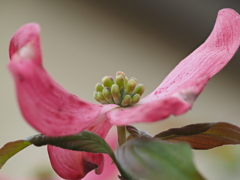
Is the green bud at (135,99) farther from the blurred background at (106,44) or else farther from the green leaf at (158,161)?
the blurred background at (106,44)

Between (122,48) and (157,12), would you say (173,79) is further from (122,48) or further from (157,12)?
(122,48)

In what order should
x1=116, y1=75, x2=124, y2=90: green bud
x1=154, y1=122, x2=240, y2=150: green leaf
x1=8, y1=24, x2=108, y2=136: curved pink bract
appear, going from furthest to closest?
x1=116, y1=75, x2=124, y2=90: green bud
x1=154, y1=122, x2=240, y2=150: green leaf
x1=8, y1=24, x2=108, y2=136: curved pink bract

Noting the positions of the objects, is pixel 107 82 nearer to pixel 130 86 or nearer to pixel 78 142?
pixel 130 86

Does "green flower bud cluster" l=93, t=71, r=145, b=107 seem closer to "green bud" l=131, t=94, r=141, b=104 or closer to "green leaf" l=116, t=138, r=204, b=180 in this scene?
"green bud" l=131, t=94, r=141, b=104

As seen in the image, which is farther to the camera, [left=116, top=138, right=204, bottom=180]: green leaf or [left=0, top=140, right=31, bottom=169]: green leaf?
[left=0, top=140, right=31, bottom=169]: green leaf

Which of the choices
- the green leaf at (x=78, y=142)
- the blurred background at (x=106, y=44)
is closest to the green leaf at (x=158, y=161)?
the green leaf at (x=78, y=142)

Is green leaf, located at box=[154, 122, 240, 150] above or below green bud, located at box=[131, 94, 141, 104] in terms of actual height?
below

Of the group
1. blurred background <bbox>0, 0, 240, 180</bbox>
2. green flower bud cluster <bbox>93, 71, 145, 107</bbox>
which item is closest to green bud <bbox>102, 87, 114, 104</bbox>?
green flower bud cluster <bbox>93, 71, 145, 107</bbox>

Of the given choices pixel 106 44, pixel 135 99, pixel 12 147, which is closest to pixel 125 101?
pixel 135 99
